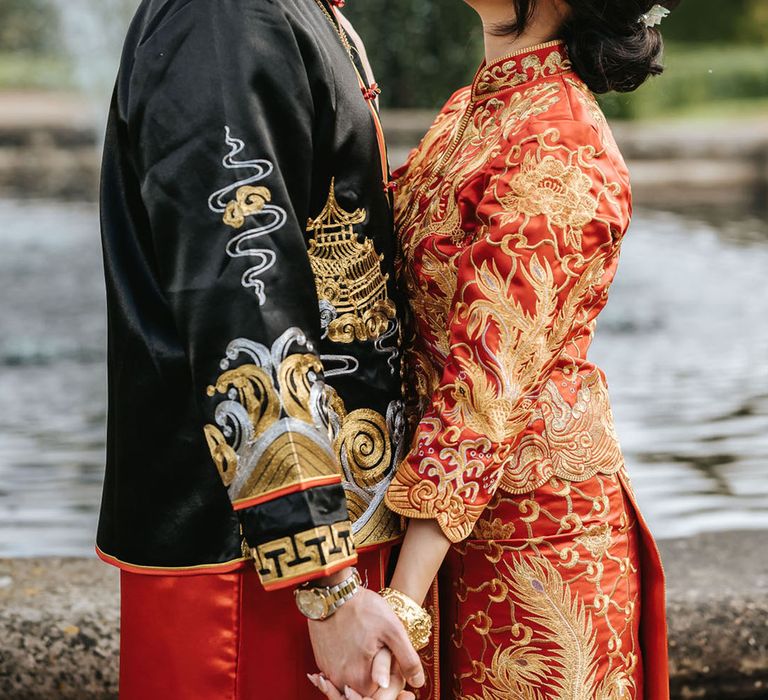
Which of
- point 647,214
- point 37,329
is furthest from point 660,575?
point 647,214

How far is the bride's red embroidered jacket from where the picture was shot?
1.40 meters

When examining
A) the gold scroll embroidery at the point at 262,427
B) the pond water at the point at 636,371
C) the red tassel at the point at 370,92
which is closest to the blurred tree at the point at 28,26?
the pond water at the point at 636,371

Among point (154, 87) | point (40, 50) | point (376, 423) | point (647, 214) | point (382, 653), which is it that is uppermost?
point (154, 87)

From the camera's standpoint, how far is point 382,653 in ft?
4.29

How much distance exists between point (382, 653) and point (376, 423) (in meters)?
0.32

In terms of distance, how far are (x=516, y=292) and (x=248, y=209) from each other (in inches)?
13.8

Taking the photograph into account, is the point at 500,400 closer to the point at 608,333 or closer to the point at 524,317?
the point at 524,317

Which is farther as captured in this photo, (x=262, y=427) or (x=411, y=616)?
(x=411, y=616)

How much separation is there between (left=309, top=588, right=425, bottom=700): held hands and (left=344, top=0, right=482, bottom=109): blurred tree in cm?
865

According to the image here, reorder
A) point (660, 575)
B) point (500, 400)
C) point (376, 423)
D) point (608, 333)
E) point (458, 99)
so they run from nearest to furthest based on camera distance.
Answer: point (500, 400)
point (376, 423)
point (660, 575)
point (458, 99)
point (608, 333)

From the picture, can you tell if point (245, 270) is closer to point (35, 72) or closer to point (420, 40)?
point (420, 40)

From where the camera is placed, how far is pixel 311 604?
1.30 m

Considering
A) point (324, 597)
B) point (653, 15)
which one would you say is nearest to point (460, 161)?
point (653, 15)

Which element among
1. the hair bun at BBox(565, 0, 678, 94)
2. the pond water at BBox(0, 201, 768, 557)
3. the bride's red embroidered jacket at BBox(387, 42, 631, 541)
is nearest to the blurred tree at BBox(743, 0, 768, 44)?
the pond water at BBox(0, 201, 768, 557)
